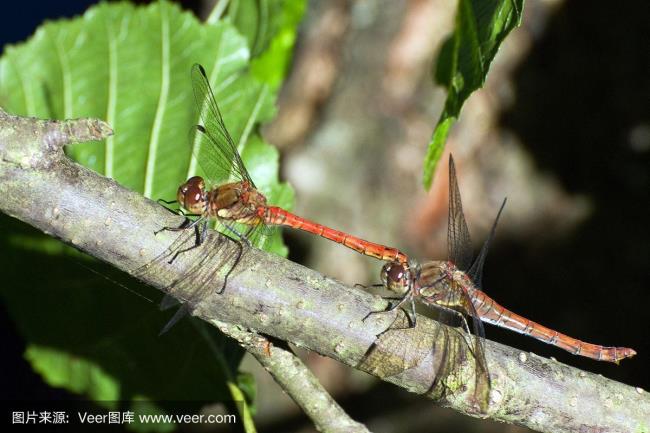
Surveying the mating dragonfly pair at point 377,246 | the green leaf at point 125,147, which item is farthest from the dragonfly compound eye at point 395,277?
the green leaf at point 125,147

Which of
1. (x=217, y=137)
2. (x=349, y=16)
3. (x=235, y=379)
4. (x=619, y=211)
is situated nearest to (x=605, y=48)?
(x=619, y=211)

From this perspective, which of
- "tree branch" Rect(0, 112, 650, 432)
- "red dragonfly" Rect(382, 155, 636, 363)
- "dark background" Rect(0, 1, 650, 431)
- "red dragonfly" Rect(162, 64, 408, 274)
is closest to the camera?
"tree branch" Rect(0, 112, 650, 432)

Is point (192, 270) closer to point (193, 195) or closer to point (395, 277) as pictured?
point (193, 195)

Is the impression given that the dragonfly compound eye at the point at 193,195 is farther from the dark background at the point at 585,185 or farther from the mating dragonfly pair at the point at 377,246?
the dark background at the point at 585,185

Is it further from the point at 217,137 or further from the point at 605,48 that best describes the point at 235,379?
the point at 605,48

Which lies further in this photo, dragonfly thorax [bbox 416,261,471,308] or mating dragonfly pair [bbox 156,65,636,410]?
dragonfly thorax [bbox 416,261,471,308]

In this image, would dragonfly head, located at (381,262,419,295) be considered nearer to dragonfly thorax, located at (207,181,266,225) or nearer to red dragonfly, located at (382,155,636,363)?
red dragonfly, located at (382,155,636,363)

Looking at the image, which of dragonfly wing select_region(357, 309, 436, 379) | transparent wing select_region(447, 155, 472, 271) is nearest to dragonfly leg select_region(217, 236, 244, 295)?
dragonfly wing select_region(357, 309, 436, 379)
